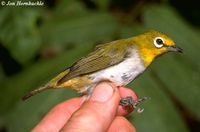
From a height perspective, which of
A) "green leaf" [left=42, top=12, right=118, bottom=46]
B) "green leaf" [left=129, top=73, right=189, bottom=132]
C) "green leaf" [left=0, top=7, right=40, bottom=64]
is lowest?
"green leaf" [left=129, top=73, right=189, bottom=132]

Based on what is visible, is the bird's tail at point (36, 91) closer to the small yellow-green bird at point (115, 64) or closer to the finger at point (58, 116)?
the small yellow-green bird at point (115, 64)

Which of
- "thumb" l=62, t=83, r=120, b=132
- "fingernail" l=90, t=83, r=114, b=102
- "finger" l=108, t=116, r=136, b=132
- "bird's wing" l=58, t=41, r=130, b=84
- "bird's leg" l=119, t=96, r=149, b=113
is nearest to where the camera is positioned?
"thumb" l=62, t=83, r=120, b=132

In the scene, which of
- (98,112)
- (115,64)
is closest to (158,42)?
(115,64)

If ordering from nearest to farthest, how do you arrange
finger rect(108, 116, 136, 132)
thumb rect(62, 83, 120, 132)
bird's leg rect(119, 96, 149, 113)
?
thumb rect(62, 83, 120, 132) → finger rect(108, 116, 136, 132) → bird's leg rect(119, 96, 149, 113)

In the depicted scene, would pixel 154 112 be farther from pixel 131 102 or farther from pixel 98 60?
pixel 98 60

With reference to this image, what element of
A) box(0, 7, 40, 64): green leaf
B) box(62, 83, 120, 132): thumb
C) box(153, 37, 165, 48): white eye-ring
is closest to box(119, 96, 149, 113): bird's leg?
box(62, 83, 120, 132): thumb

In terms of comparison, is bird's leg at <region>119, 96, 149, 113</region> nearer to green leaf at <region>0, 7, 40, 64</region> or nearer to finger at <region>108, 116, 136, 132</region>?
finger at <region>108, 116, 136, 132</region>

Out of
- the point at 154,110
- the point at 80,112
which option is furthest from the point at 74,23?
the point at 80,112

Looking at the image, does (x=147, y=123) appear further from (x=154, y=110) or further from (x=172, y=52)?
(x=172, y=52)
